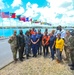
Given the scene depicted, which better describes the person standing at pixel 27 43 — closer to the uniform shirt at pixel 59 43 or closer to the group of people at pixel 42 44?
the group of people at pixel 42 44

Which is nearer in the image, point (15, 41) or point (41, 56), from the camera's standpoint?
point (15, 41)

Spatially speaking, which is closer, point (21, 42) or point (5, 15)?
point (21, 42)

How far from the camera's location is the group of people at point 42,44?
975 centimetres

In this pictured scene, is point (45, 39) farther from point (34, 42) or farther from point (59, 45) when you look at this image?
point (59, 45)

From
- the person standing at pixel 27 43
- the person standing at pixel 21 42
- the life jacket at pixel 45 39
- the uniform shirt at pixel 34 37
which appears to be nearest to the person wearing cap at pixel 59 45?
the life jacket at pixel 45 39

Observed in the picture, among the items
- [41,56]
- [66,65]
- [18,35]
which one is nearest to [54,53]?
[41,56]

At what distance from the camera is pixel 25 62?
988 cm

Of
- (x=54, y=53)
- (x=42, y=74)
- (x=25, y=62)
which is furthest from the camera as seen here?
(x=54, y=53)

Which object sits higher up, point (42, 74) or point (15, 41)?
point (15, 41)

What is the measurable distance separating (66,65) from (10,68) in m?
2.76

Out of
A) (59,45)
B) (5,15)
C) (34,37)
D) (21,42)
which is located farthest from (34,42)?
(5,15)

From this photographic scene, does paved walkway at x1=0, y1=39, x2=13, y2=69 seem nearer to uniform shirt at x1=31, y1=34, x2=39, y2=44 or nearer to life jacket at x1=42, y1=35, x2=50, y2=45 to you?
uniform shirt at x1=31, y1=34, x2=39, y2=44

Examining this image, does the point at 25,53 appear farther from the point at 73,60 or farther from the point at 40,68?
the point at 73,60

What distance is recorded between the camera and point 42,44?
11.1 metres
